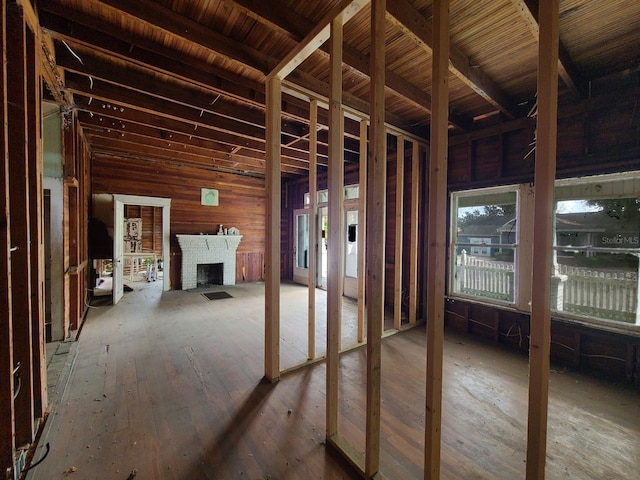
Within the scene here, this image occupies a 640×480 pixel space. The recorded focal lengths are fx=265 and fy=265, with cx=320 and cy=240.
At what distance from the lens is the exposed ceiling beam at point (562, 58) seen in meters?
1.84

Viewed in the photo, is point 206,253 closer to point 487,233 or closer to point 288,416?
point 288,416

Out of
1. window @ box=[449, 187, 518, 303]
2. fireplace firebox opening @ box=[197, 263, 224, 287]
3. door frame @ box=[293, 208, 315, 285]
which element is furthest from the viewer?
door frame @ box=[293, 208, 315, 285]

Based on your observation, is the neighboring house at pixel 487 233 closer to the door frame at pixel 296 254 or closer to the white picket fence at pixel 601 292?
the white picket fence at pixel 601 292

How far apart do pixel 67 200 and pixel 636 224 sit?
6348 mm

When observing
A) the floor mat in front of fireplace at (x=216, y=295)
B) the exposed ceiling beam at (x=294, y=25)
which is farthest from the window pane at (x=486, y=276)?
the floor mat in front of fireplace at (x=216, y=295)

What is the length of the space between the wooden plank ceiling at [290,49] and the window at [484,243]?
1073 millimetres

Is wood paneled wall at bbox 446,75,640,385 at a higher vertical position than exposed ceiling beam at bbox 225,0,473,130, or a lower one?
lower

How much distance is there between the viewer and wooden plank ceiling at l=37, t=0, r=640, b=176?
2008mm

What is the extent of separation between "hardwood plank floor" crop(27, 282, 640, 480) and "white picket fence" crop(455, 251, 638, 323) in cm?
74

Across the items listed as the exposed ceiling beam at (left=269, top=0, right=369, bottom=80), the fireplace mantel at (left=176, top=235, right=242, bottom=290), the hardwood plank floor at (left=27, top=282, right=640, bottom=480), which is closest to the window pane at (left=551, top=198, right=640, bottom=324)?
the hardwood plank floor at (left=27, top=282, right=640, bottom=480)

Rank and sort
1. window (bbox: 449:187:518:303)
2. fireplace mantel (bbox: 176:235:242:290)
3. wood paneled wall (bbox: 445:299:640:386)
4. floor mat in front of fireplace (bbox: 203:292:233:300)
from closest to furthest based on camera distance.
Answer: wood paneled wall (bbox: 445:299:640:386) → window (bbox: 449:187:518:303) → floor mat in front of fireplace (bbox: 203:292:233:300) → fireplace mantel (bbox: 176:235:242:290)

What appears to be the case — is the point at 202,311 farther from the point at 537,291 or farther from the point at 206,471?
the point at 537,291

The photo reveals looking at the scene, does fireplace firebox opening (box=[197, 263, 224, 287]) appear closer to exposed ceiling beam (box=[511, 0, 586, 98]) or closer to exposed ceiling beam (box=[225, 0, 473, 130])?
exposed ceiling beam (box=[225, 0, 473, 130])

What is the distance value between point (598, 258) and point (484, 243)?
111 cm
